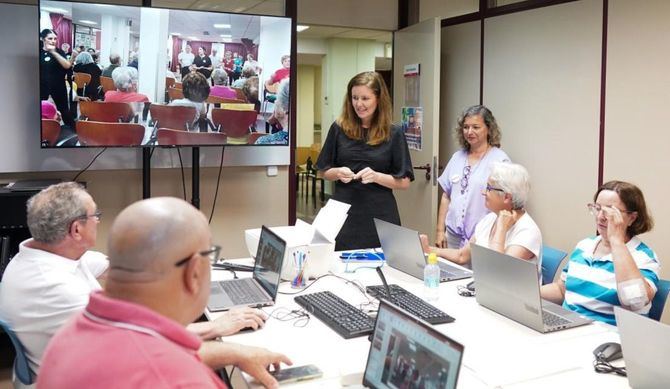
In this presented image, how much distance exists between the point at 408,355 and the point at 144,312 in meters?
0.66

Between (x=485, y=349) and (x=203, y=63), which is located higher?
(x=203, y=63)

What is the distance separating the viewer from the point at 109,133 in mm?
3811

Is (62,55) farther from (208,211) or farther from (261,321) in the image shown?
(261,321)

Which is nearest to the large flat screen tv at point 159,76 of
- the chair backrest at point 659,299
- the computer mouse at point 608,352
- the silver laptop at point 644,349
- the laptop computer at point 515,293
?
the laptop computer at point 515,293

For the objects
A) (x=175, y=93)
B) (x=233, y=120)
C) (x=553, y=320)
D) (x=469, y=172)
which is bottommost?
(x=553, y=320)

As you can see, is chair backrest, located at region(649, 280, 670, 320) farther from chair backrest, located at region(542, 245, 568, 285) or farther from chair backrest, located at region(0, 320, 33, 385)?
chair backrest, located at region(0, 320, 33, 385)

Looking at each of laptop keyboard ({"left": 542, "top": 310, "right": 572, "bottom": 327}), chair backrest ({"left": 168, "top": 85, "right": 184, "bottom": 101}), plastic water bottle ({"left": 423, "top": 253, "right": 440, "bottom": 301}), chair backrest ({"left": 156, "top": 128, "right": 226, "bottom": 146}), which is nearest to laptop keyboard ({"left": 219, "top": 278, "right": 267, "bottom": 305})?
plastic water bottle ({"left": 423, "top": 253, "right": 440, "bottom": 301})

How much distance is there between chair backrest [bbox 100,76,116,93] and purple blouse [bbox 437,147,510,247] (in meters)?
2.20

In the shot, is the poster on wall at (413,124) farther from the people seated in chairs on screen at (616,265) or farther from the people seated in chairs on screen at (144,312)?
the people seated in chairs on screen at (144,312)

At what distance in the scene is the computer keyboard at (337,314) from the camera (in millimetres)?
2035

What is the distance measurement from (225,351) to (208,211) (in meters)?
2.96

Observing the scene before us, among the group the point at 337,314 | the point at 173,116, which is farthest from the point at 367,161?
the point at 337,314

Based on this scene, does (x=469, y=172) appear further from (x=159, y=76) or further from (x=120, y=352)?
(x=120, y=352)

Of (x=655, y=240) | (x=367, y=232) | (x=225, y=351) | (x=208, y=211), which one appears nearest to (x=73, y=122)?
(x=208, y=211)
